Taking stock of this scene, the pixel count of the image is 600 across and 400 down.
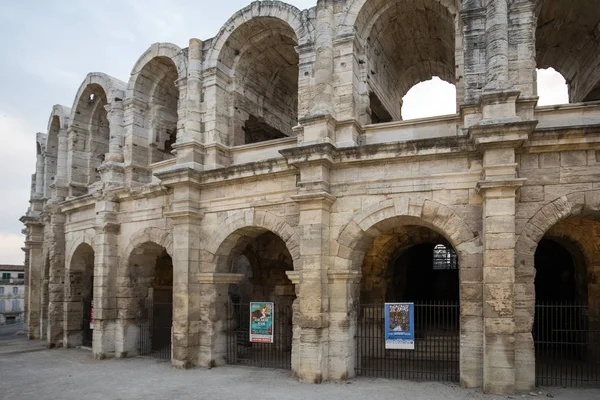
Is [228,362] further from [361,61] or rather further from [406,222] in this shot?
[361,61]

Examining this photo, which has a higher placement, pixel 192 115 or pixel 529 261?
pixel 192 115

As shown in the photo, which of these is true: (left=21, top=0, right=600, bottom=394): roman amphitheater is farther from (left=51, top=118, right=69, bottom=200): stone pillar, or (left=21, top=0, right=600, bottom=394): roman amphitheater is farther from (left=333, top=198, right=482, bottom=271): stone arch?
(left=51, top=118, right=69, bottom=200): stone pillar

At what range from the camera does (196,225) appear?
11.0 metres

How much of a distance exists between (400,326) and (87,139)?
11.8 meters

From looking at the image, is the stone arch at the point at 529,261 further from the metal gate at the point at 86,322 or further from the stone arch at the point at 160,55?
the metal gate at the point at 86,322

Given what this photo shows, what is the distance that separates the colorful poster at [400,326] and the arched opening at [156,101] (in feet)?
25.9

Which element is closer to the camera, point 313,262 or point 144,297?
point 313,262

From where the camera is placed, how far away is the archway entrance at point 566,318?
29.5 ft

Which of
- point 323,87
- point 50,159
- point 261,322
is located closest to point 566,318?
point 261,322

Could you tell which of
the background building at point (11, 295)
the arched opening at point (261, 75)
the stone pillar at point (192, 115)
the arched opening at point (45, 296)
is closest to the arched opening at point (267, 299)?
the stone pillar at point (192, 115)

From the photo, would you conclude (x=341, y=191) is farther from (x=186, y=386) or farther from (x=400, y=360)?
(x=186, y=386)

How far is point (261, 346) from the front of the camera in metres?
13.2

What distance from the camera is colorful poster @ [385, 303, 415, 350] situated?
9.04 metres

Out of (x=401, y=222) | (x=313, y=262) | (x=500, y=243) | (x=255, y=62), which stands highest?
(x=255, y=62)
